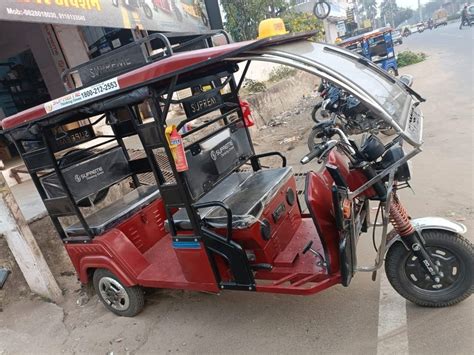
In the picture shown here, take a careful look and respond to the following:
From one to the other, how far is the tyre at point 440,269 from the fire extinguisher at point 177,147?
5.48 ft

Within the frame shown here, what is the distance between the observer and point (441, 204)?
14.2 ft

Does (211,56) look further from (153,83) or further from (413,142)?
(413,142)

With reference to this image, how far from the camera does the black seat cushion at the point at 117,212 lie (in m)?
3.69

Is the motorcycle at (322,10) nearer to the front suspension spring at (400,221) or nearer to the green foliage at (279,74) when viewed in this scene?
the green foliage at (279,74)

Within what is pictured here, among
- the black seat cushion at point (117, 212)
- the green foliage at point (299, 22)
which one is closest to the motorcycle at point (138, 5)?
the black seat cushion at point (117, 212)

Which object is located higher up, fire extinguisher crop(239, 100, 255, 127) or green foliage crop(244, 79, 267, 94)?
fire extinguisher crop(239, 100, 255, 127)

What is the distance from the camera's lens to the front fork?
260cm

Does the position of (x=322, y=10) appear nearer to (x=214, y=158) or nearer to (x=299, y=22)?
(x=299, y=22)

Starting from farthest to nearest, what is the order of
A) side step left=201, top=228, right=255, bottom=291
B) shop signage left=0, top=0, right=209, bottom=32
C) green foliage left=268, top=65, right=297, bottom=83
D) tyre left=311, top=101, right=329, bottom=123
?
green foliage left=268, top=65, right=297, bottom=83 → tyre left=311, top=101, right=329, bottom=123 → shop signage left=0, top=0, right=209, bottom=32 → side step left=201, top=228, right=255, bottom=291

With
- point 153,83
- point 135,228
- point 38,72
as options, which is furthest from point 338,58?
point 38,72

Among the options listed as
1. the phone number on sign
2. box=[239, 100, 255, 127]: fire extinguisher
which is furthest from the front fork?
the phone number on sign

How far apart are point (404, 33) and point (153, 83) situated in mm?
47841

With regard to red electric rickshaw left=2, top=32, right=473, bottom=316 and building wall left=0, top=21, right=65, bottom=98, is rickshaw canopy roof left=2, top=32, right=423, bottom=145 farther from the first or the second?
building wall left=0, top=21, right=65, bottom=98

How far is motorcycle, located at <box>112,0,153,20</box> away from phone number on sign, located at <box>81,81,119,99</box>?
19.4 feet
